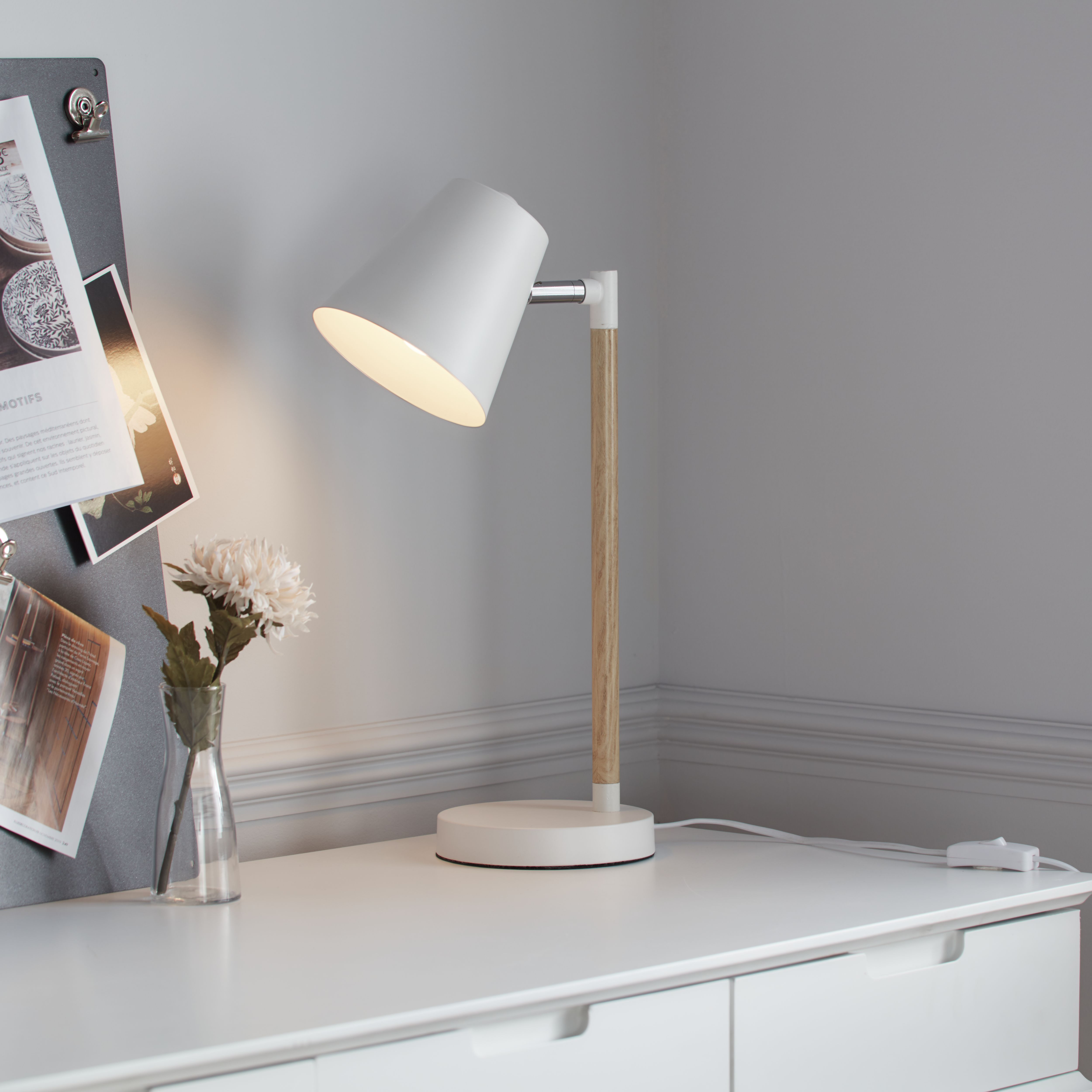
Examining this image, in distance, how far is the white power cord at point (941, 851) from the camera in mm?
1178

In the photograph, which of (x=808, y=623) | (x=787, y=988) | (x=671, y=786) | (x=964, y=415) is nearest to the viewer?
(x=787, y=988)

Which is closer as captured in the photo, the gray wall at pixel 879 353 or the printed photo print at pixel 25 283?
the printed photo print at pixel 25 283

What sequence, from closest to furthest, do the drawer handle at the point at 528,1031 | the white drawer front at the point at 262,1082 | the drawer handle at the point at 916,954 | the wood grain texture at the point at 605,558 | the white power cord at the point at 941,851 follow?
the white drawer front at the point at 262,1082 < the drawer handle at the point at 528,1031 < the drawer handle at the point at 916,954 < the white power cord at the point at 941,851 < the wood grain texture at the point at 605,558

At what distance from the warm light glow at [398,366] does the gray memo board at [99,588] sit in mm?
214

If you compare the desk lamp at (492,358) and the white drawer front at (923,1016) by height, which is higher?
the desk lamp at (492,358)

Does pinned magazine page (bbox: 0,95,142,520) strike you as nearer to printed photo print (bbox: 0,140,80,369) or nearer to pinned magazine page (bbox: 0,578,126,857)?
printed photo print (bbox: 0,140,80,369)

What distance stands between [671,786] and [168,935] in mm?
877

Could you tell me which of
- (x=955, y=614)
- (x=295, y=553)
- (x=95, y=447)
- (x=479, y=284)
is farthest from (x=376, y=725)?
(x=955, y=614)

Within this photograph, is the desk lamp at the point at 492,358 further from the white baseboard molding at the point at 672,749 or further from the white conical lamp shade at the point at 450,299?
the white baseboard molding at the point at 672,749

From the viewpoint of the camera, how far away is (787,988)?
3.20 ft

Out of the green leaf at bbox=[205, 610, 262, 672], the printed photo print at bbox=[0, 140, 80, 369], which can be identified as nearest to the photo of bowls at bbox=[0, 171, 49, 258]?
the printed photo print at bbox=[0, 140, 80, 369]

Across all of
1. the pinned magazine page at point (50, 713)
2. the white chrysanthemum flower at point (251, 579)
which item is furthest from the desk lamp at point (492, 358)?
the pinned magazine page at point (50, 713)

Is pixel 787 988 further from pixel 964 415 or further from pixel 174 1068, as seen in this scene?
pixel 964 415

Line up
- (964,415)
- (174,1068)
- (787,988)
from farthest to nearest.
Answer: (964,415) → (787,988) → (174,1068)
